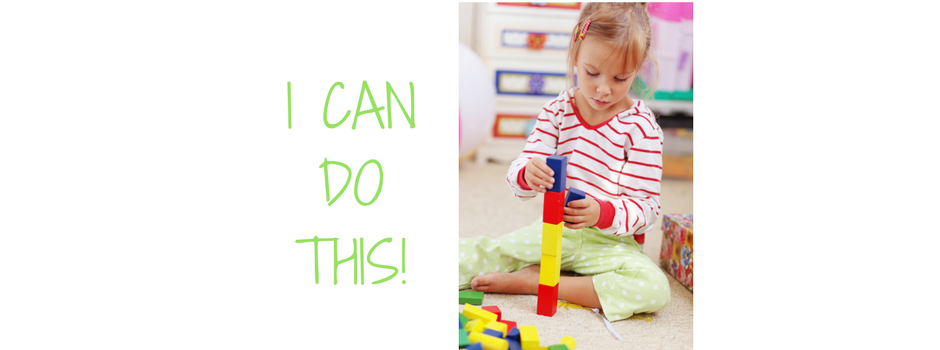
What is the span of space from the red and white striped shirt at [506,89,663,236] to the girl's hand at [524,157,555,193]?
0.06m

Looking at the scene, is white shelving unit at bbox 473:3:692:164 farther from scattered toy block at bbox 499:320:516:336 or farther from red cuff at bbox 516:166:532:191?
scattered toy block at bbox 499:320:516:336

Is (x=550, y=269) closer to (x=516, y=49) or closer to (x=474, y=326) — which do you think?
(x=474, y=326)

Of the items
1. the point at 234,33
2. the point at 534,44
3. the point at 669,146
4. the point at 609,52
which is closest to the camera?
the point at 234,33

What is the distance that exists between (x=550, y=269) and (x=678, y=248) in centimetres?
34

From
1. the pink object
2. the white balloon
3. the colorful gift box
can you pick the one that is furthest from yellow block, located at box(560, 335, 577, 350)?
the pink object

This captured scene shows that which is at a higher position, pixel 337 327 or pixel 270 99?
pixel 270 99

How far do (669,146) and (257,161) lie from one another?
1.68 m

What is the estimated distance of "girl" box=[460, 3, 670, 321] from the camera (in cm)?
90

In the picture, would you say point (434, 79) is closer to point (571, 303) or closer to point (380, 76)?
point (380, 76)

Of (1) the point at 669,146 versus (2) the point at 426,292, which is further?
(1) the point at 669,146

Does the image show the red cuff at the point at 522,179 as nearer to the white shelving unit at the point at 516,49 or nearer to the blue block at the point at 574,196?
the blue block at the point at 574,196

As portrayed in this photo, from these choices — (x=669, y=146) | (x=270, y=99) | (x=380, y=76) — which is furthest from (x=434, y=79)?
(x=669, y=146)

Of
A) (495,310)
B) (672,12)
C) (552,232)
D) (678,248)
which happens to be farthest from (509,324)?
(672,12)

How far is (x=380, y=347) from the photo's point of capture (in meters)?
0.81
